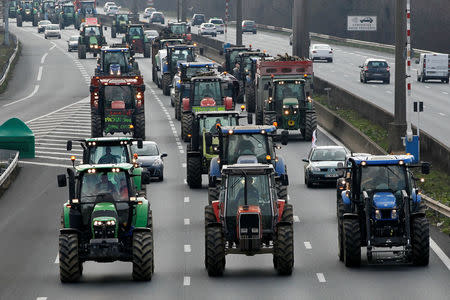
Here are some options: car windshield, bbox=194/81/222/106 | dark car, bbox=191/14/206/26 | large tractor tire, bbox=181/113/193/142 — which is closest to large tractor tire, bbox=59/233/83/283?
large tractor tire, bbox=181/113/193/142

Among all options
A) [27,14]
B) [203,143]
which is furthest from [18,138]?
[27,14]

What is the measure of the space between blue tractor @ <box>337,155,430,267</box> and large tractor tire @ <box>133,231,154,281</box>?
4248 mm

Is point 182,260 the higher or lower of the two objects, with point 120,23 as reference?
lower

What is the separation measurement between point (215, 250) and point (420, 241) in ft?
14.1

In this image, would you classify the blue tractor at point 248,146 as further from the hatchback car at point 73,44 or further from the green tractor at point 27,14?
the green tractor at point 27,14

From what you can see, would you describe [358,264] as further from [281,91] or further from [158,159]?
[281,91]

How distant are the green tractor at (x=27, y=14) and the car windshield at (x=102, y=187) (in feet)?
440

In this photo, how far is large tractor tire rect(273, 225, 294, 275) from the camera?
82.0 ft

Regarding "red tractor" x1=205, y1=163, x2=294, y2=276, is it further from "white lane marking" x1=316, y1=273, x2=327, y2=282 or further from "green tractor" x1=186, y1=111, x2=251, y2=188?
"green tractor" x1=186, y1=111, x2=251, y2=188

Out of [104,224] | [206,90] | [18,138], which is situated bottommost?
[18,138]

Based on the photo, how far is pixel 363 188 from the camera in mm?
26266

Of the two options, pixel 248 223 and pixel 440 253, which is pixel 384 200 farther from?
pixel 440 253

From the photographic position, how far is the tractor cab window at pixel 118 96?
52000 mm

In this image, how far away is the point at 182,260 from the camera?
92.1ft
